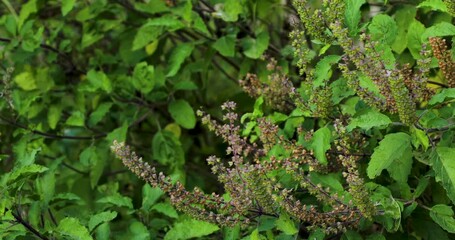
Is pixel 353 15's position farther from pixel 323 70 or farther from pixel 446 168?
pixel 446 168

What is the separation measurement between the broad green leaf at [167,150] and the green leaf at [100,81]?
0.31 metres

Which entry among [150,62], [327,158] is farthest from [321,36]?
[150,62]

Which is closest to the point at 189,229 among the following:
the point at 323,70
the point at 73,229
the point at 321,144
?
the point at 73,229

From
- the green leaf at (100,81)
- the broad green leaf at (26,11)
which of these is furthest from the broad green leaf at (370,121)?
the broad green leaf at (26,11)

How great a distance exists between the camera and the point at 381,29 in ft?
7.61

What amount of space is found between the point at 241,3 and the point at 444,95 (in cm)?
131

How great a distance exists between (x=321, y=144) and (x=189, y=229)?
528mm

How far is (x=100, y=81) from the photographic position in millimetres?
3295

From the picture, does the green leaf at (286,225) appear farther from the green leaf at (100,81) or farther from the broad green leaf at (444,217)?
the green leaf at (100,81)

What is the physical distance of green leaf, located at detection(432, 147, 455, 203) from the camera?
2.06 m

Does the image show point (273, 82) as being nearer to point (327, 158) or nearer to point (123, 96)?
point (327, 158)

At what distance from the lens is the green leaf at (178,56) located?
324 cm

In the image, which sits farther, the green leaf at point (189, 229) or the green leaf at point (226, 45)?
the green leaf at point (226, 45)

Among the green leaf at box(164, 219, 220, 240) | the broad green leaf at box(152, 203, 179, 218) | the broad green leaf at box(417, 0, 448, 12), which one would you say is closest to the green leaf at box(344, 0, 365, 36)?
the broad green leaf at box(417, 0, 448, 12)
